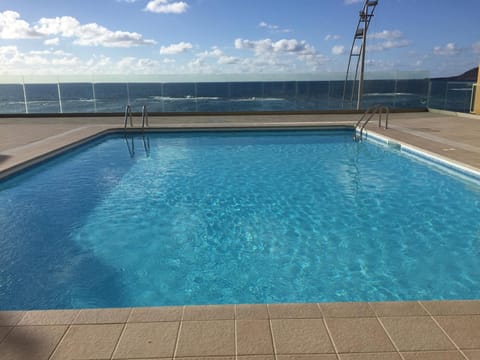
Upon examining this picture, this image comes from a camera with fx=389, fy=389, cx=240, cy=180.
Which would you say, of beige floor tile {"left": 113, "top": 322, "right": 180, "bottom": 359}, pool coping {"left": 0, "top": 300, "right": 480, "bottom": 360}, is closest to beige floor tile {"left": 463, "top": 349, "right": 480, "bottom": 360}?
pool coping {"left": 0, "top": 300, "right": 480, "bottom": 360}

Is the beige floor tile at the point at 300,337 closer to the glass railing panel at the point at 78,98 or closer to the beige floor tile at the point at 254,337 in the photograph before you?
the beige floor tile at the point at 254,337

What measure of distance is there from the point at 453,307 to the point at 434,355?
56 centimetres

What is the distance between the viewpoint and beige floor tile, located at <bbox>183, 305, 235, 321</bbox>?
7.86 ft

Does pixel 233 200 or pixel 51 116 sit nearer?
pixel 233 200

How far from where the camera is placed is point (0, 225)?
4883 mm

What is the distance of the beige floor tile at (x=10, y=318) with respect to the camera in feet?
7.79

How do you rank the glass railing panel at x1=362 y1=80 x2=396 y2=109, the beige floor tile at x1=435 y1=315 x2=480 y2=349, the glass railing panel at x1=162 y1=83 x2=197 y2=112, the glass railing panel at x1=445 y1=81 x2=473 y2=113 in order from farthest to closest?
the glass railing panel at x1=362 y1=80 x2=396 y2=109
the glass railing panel at x1=162 y1=83 x2=197 y2=112
the glass railing panel at x1=445 y1=81 x2=473 y2=113
the beige floor tile at x1=435 y1=315 x2=480 y2=349

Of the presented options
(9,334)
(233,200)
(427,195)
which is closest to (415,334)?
(9,334)

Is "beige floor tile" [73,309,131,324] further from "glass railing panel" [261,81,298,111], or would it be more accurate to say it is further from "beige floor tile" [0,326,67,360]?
"glass railing panel" [261,81,298,111]

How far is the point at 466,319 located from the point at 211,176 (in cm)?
545

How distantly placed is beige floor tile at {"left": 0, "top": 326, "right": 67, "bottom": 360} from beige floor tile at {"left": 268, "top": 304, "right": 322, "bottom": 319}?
127cm

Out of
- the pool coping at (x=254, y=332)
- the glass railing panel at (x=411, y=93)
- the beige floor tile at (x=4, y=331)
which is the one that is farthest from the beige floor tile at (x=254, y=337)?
the glass railing panel at (x=411, y=93)

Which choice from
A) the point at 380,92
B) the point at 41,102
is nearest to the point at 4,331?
the point at 41,102

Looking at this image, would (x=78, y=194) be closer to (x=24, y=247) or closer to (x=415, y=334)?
(x=24, y=247)
